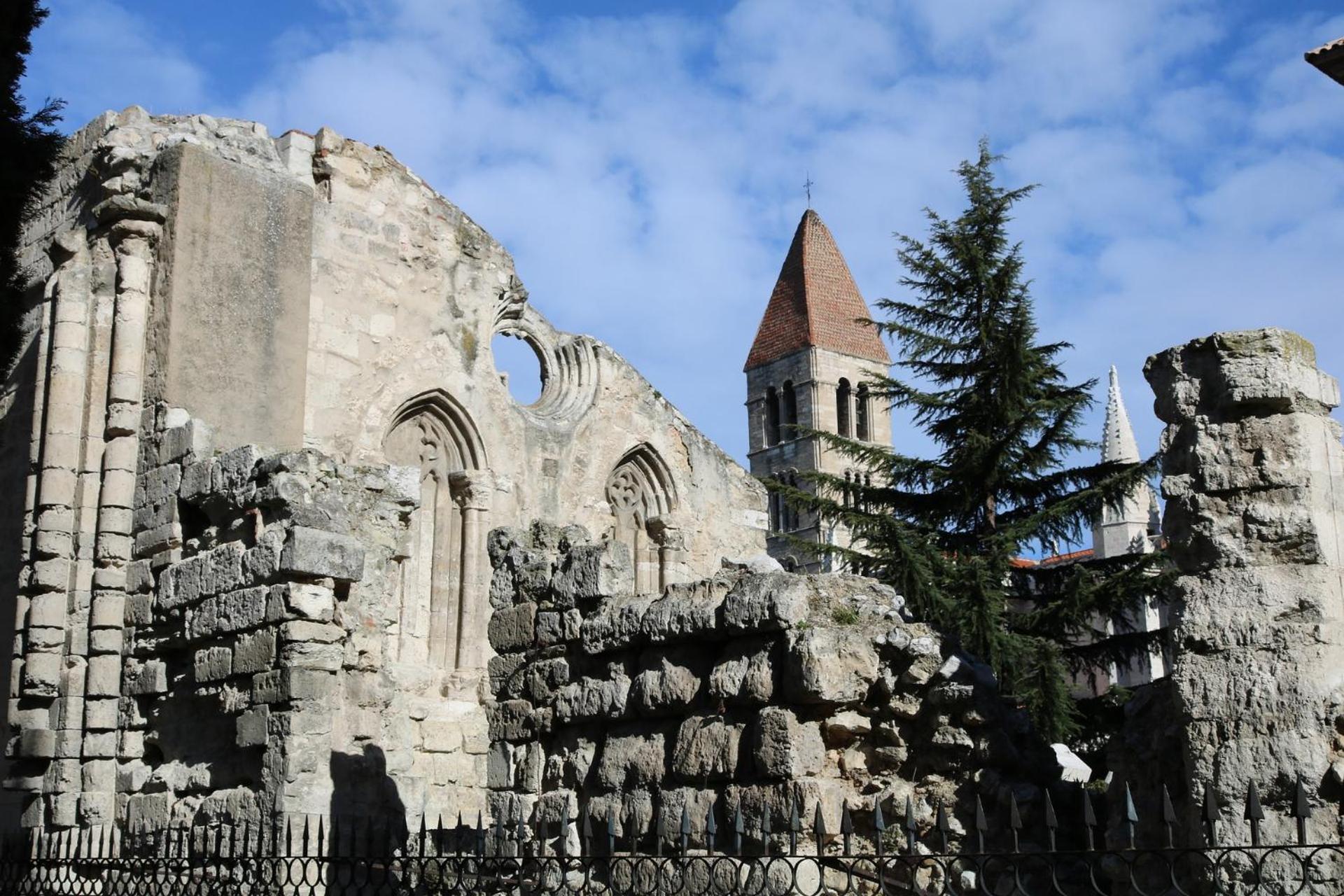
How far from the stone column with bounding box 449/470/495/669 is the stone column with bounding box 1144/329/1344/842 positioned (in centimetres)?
919

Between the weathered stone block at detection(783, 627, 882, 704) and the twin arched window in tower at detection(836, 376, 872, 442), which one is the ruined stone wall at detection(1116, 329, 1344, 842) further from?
the twin arched window in tower at detection(836, 376, 872, 442)

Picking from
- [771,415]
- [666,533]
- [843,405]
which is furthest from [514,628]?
[771,415]

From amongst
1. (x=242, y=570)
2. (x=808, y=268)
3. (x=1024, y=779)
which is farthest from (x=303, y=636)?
(x=808, y=268)

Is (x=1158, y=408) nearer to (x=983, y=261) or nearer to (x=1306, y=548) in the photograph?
(x=1306, y=548)

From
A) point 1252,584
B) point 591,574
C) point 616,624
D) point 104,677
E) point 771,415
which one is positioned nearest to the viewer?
point 1252,584

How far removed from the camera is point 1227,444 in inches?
209

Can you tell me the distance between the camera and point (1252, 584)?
5133mm

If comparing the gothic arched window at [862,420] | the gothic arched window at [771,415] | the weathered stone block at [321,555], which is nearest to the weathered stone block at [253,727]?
the weathered stone block at [321,555]

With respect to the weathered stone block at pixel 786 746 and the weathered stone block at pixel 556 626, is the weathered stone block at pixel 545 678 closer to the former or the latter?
the weathered stone block at pixel 556 626

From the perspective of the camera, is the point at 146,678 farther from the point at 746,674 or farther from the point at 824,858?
the point at 824,858

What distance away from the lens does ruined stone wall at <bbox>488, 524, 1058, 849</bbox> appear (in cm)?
635

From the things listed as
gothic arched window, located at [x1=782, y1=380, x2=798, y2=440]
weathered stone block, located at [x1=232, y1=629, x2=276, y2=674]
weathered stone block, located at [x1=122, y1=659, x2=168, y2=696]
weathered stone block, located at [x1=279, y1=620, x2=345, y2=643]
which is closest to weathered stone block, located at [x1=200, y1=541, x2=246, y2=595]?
weathered stone block, located at [x1=232, y1=629, x2=276, y2=674]

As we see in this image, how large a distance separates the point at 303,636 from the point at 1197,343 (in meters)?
5.66

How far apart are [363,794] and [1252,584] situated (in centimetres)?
577
